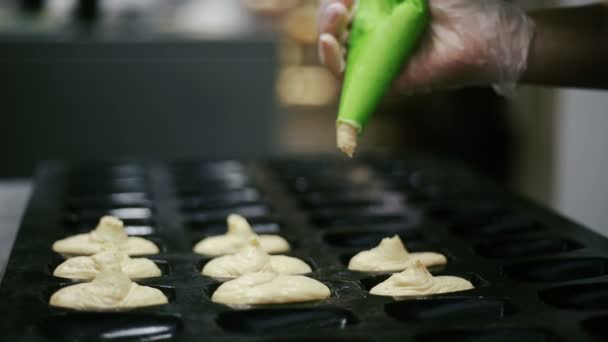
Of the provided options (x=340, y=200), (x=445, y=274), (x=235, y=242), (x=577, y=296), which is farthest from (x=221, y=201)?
(x=577, y=296)

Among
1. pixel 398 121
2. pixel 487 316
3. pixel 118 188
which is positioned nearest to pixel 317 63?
pixel 398 121

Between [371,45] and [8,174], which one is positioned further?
[8,174]

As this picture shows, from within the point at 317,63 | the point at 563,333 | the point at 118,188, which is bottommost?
the point at 563,333

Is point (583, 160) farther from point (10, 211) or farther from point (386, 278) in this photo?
point (10, 211)

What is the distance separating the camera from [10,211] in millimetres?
2686

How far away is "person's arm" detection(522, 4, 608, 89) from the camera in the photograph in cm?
216

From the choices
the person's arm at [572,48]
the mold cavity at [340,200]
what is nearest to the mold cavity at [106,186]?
the mold cavity at [340,200]

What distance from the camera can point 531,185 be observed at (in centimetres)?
513

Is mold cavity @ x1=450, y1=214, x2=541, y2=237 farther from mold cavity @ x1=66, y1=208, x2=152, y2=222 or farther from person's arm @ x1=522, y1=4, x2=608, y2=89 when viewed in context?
mold cavity @ x1=66, y1=208, x2=152, y2=222

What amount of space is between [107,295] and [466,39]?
1047mm

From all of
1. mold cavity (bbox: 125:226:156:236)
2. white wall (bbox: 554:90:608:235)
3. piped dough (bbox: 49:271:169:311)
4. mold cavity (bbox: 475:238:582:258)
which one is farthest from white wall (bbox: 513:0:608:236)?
piped dough (bbox: 49:271:169:311)

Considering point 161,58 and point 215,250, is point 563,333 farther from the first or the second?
point 161,58

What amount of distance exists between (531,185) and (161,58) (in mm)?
2363

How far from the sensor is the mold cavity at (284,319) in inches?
63.7
